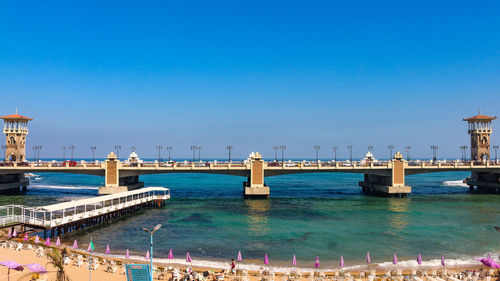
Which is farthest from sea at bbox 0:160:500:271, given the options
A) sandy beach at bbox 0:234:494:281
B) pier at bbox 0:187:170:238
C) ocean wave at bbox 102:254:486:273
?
sandy beach at bbox 0:234:494:281

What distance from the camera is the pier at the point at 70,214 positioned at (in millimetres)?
37562

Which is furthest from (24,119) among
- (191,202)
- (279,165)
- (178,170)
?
(279,165)

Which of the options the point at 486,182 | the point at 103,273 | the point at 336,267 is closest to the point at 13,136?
the point at 103,273

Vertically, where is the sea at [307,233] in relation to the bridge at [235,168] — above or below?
below

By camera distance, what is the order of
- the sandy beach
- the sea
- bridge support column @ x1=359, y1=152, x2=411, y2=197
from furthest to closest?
bridge support column @ x1=359, y1=152, x2=411, y2=197 → the sea → the sandy beach

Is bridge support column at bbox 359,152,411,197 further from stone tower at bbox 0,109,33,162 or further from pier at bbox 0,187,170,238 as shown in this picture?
stone tower at bbox 0,109,33,162

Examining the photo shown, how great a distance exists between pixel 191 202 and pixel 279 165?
20601 mm

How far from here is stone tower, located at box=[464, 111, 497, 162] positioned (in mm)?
90938

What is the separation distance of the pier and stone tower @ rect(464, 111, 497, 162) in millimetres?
77214

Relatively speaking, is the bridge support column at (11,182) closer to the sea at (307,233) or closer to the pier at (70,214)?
the sea at (307,233)

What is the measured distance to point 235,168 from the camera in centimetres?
7394

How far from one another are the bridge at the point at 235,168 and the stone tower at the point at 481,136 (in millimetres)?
6251

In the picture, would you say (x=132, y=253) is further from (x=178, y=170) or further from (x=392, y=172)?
(x=392, y=172)

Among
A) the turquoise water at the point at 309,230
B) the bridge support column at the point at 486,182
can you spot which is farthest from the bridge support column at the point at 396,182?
the bridge support column at the point at 486,182
